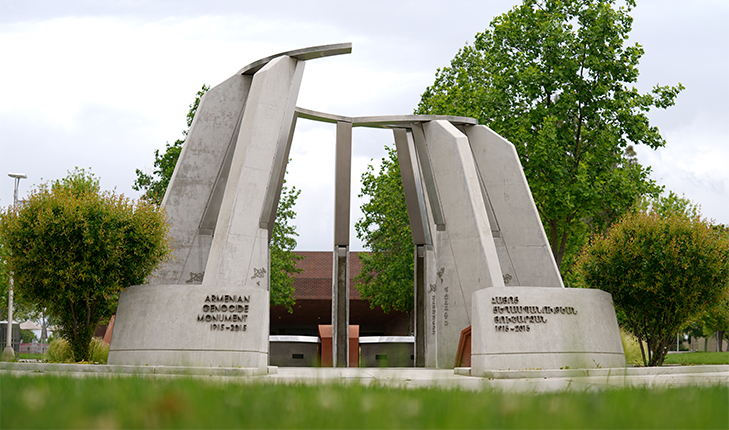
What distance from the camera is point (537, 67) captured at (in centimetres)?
2686

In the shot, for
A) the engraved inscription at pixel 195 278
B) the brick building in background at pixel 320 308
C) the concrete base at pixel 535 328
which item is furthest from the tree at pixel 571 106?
the brick building in background at pixel 320 308

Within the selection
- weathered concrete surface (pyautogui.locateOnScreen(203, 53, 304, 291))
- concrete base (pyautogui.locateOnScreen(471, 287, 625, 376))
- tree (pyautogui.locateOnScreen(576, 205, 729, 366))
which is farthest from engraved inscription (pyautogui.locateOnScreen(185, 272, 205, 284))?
tree (pyautogui.locateOnScreen(576, 205, 729, 366))

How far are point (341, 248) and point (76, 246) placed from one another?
360 inches

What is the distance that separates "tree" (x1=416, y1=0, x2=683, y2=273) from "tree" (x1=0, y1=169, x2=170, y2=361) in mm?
15247

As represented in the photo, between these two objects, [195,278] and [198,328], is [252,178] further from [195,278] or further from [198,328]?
[195,278]

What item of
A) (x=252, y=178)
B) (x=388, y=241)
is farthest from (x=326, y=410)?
(x=388, y=241)

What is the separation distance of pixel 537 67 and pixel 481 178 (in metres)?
7.43

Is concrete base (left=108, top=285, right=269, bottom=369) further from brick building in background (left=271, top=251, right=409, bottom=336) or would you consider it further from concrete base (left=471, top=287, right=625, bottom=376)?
brick building in background (left=271, top=251, right=409, bottom=336)

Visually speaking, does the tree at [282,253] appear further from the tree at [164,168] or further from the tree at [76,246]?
the tree at [76,246]

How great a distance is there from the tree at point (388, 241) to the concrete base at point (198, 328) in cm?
1789

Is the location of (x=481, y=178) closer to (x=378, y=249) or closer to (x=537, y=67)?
(x=537, y=67)

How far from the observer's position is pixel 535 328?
15797 millimetres

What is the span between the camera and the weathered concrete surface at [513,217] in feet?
67.6

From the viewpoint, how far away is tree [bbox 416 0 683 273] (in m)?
25.6
